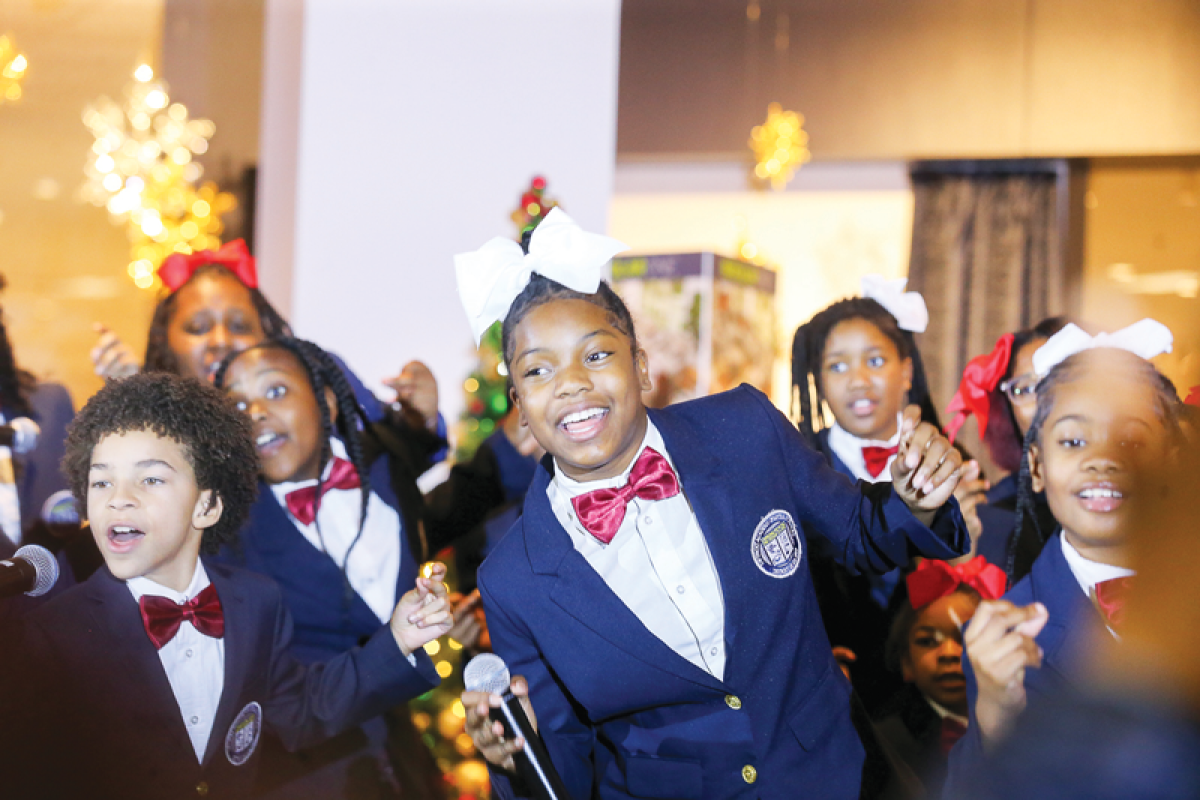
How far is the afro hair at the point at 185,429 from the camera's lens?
209 cm

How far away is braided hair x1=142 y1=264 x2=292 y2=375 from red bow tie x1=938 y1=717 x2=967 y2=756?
2255mm

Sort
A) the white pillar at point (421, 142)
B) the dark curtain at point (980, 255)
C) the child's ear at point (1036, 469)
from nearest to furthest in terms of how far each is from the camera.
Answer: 1. the child's ear at point (1036, 469)
2. the white pillar at point (421, 142)
3. the dark curtain at point (980, 255)

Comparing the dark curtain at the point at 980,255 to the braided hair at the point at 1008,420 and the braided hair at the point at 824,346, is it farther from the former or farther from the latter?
the braided hair at the point at 1008,420

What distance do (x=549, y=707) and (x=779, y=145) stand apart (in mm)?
5843

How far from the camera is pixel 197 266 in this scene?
3324 millimetres

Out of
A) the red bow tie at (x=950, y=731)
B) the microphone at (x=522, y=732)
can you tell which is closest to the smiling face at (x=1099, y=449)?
the red bow tie at (x=950, y=731)

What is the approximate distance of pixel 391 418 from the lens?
3195 mm

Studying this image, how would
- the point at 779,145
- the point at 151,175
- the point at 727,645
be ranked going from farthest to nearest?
the point at 779,145, the point at 151,175, the point at 727,645

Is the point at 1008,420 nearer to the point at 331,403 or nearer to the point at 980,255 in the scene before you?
the point at 331,403

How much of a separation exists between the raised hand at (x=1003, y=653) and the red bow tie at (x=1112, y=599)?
1.15 feet

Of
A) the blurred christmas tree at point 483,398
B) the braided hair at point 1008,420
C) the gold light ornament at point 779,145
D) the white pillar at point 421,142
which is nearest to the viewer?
the braided hair at point 1008,420

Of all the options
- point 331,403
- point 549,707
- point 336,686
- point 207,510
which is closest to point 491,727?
point 549,707

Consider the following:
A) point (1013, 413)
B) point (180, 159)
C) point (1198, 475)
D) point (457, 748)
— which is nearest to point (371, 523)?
point (457, 748)

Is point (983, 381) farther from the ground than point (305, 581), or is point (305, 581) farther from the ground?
point (983, 381)
